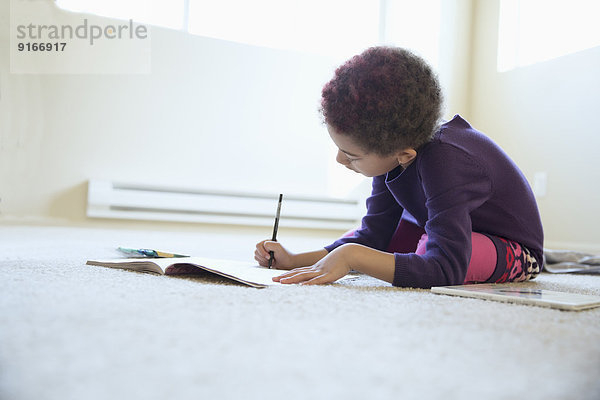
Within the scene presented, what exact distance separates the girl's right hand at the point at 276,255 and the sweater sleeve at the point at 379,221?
0.19m

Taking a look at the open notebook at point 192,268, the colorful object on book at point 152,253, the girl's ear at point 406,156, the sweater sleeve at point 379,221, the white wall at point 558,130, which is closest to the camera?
the open notebook at point 192,268

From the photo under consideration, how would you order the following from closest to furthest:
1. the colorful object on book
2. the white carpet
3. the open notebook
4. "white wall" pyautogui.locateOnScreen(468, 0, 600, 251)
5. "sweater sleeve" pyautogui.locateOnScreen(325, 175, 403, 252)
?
1. the white carpet
2. the open notebook
3. the colorful object on book
4. "sweater sleeve" pyautogui.locateOnScreen(325, 175, 403, 252)
5. "white wall" pyautogui.locateOnScreen(468, 0, 600, 251)

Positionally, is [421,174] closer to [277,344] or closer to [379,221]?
[379,221]

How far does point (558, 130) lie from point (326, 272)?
6.13 ft

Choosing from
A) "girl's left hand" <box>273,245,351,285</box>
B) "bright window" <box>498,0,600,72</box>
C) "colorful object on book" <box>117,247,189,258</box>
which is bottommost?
"colorful object on book" <box>117,247,189,258</box>

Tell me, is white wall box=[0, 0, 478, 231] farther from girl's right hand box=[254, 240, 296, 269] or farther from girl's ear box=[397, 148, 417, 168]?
girl's ear box=[397, 148, 417, 168]

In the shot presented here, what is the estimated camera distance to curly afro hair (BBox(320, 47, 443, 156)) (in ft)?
2.97

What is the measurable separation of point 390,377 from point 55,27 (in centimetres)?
226

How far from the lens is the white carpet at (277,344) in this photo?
38 cm

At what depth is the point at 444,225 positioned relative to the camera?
91 centimetres

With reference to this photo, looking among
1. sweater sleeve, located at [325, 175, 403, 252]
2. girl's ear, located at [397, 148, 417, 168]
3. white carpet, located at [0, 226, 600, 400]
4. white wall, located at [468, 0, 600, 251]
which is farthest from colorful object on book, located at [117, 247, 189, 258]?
white wall, located at [468, 0, 600, 251]

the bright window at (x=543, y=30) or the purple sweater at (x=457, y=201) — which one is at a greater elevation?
the bright window at (x=543, y=30)

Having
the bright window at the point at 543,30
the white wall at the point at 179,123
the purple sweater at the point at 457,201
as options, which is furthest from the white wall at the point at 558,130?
the purple sweater at the point at 457,201

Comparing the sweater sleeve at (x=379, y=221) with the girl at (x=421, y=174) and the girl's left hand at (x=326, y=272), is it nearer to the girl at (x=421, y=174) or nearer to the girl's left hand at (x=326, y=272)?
the girl at (x=421, y=174)
